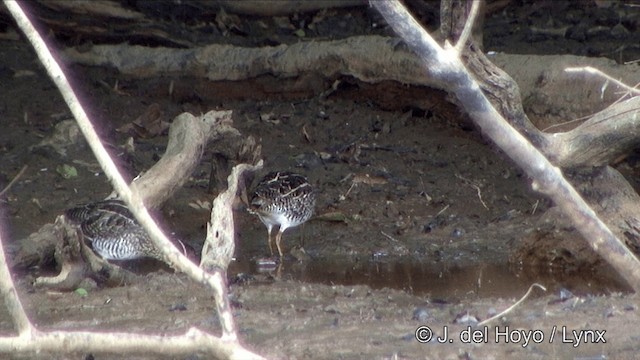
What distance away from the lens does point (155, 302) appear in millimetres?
6703

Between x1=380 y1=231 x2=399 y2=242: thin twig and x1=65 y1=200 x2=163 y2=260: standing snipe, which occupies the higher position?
x1=380 y1=231 x2=399 y2=242: thin twig

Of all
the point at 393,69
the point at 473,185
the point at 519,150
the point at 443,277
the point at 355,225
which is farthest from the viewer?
the point at 393,69

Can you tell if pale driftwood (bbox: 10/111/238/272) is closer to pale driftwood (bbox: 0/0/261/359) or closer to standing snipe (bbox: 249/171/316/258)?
standing snipe (bbox: 249/171/316/258)

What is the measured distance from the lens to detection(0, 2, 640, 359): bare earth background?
5930mm

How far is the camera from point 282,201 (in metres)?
8.80

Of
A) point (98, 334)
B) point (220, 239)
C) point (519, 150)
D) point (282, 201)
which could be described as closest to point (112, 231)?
point (282, 201)

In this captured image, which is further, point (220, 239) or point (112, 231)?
point (112, 231)

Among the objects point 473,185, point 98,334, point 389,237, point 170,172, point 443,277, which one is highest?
point 473,185

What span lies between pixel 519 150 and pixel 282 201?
5662 millimetres

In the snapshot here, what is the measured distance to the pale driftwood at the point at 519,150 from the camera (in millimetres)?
3213

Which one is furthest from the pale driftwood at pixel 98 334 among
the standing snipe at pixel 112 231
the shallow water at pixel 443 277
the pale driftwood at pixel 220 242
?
the standing snipe at pixel 112 231

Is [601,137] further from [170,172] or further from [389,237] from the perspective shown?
[170,172]

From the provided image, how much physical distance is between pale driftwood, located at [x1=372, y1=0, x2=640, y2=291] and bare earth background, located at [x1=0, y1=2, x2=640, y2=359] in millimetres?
1934

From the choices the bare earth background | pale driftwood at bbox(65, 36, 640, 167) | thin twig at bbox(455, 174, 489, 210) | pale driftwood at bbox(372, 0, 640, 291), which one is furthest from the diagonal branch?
thin twig at bbox(455, 174, 489, 210)
